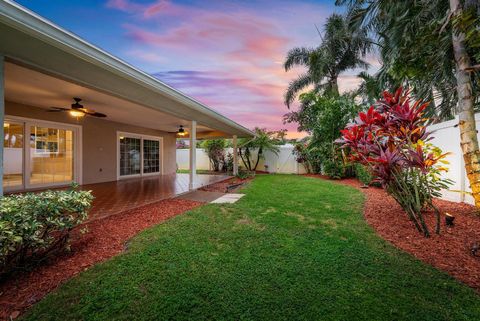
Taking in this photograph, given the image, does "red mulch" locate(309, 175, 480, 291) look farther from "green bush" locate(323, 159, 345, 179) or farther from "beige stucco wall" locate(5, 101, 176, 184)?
"beige stucco wall" locate(5, 101, 176, 184)

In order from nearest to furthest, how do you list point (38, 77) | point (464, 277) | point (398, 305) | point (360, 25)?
point (398, 305) < point (464, 277) < point (38, 77) < point (360, 25)

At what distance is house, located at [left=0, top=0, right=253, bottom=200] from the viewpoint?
2.62 metres

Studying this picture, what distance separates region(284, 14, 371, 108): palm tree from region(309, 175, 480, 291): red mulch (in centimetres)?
1049

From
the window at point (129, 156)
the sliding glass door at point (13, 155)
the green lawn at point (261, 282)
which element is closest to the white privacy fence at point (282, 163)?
the window at point (129, 156)

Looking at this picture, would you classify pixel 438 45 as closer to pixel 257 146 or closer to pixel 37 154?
pixel 257 146

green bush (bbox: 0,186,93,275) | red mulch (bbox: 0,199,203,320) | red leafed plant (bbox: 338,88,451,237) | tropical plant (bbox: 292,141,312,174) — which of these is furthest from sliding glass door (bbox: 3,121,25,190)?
tropical plant (bbox: 292,141,312,174)

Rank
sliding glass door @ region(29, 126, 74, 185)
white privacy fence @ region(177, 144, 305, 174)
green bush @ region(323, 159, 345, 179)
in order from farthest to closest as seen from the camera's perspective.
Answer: white privacy fence @ region(177, 144, 305, 174) → green bush @ region(323, 159, 345, 179) → sliding glass door @ region(29, 126, 74, 185)

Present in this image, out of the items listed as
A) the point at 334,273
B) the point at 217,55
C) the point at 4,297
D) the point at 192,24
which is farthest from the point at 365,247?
the point at 217,55

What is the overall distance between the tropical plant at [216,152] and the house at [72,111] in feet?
9.24

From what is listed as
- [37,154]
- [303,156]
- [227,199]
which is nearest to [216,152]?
[303,156]

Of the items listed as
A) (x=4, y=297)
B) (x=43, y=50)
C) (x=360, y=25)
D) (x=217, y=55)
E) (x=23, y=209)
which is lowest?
(x=4, y=297)

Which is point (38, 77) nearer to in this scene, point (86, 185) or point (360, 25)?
point (86, 185)

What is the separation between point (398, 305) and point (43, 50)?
497 cm

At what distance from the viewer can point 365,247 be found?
115 inches
